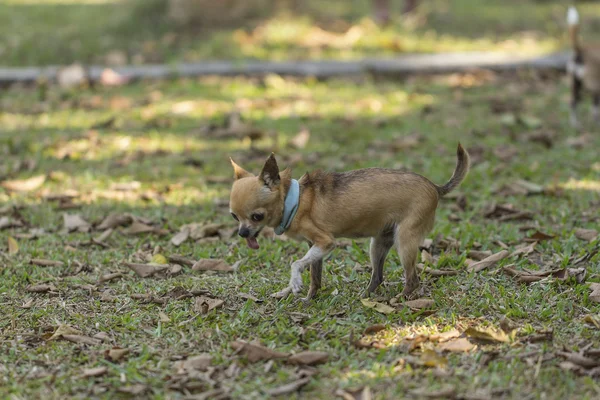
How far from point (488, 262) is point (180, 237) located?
217 centimetres

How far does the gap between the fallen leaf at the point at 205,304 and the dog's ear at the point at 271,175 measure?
76 cm

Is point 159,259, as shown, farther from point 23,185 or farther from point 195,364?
point 23,185

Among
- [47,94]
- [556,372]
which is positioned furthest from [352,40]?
[556,372]

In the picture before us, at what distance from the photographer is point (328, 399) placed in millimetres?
3900

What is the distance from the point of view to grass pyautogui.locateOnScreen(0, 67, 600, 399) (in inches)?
164

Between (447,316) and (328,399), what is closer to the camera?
(328,399)

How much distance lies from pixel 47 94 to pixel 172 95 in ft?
5.14

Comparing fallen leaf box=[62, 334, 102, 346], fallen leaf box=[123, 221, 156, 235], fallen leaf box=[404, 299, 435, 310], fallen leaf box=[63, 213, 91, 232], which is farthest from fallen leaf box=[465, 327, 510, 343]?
fallen leaf box=[63, 213, 91, 232]

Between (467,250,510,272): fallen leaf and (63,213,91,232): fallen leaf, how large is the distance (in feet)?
9.31

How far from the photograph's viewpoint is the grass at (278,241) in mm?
4160

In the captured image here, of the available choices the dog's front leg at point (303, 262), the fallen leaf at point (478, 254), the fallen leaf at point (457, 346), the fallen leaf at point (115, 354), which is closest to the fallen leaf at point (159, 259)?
the dog's front leg at point (303, 262)

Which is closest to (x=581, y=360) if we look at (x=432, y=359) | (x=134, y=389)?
(x=432, y=359)

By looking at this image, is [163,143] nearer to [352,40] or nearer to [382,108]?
[382,108]

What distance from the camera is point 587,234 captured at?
19.5 feet
